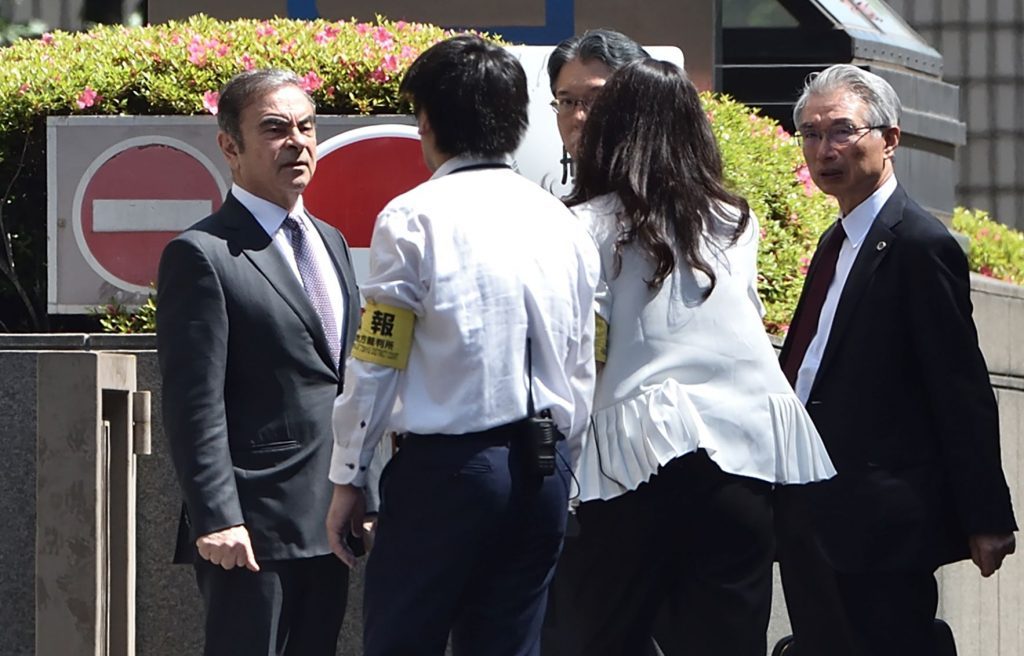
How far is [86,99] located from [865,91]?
2.92 meters

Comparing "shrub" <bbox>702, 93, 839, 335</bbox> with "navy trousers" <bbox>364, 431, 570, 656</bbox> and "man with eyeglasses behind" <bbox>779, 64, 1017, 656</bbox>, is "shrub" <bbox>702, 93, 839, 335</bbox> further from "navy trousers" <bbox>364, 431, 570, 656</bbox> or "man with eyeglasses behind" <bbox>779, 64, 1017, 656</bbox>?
"navy trousers" <bbox>364, 431, 570, 656</bbox>

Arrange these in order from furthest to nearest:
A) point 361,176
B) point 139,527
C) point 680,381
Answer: point 361,176 < point 139,527 < point 680,381

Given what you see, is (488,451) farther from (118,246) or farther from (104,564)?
(118,246)

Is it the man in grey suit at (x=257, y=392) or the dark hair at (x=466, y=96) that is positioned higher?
the dark hair at (x=466, y=96)

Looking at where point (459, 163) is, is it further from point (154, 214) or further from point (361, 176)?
point (154, 214)

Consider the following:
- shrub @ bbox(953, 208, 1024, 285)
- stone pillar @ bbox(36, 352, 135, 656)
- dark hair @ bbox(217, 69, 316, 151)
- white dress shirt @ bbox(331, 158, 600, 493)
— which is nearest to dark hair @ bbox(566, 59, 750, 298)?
white dress shirt @ bbox(331, 158, 600, 493)

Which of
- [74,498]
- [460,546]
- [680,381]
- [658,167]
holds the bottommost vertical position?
[74,498]

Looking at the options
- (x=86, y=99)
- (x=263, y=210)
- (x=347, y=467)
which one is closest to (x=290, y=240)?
(x=263, y=210)

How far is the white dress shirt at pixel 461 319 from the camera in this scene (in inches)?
142

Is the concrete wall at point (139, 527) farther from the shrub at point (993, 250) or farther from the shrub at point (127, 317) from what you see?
the shrub at point (993, 250)

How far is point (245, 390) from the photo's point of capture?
440 cm

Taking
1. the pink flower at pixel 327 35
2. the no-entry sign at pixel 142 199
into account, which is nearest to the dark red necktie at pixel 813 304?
the no-entry sign at pixel 142 199

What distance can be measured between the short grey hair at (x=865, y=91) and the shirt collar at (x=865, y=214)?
0.58ft

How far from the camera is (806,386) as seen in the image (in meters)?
4.68
